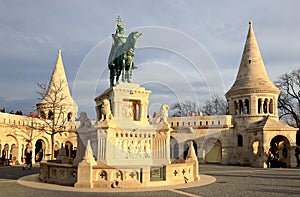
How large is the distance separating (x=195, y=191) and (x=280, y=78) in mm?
31300

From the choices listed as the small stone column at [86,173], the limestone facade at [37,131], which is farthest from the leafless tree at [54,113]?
the small stone column at [86,173]

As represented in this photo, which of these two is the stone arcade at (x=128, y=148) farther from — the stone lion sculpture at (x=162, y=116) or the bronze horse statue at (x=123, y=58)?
the bronze horse statue at (x=123, y=58)

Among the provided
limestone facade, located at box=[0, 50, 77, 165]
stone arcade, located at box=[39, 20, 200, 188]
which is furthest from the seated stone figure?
limestone facade, located at box=[0, 50, 77, 165]

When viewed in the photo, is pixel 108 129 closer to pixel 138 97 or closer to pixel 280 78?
pixel 138 97

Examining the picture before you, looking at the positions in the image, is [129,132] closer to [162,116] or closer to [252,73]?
[162,116]

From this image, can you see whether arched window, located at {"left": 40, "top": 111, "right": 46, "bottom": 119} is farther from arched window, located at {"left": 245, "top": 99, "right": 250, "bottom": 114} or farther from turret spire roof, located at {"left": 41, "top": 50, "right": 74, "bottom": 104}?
arched window, located at {"left": 245, "top": 99, "right": 250, "bottom": 114}

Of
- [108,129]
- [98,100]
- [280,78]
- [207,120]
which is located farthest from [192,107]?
[108,129]

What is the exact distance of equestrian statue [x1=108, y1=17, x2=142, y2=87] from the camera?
48.0ft

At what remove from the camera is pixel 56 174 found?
38.1 feet

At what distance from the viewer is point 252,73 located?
28.8 meters

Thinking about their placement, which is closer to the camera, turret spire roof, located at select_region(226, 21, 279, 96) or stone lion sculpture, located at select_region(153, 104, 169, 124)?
stone lion sculpture, located at select_region(153, 104, 169, 124)

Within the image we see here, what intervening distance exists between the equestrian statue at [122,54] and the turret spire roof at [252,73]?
52.9 feet

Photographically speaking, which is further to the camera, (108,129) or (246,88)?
(246,88)

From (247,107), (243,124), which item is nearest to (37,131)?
(243,124)
